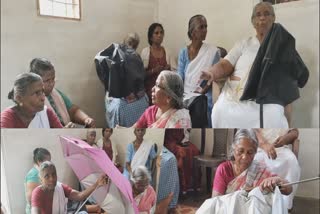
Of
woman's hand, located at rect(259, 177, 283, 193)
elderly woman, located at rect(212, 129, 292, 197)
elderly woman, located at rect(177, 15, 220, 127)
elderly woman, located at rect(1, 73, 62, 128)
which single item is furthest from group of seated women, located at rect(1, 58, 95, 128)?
woman's hand, located at rect(259, 177, 283, 193)

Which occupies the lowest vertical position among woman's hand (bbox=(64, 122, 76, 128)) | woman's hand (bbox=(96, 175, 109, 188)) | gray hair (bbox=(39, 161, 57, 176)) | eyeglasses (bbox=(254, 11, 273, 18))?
woman's hand (bbox=(96, 175, 109, 188))

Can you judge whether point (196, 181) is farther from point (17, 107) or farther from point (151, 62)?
point (17, 107)

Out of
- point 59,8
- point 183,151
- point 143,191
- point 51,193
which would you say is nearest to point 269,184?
point 183,151

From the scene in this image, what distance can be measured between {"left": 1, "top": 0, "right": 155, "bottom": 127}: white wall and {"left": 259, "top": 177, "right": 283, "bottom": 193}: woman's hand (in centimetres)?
47

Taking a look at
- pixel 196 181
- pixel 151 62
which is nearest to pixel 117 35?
pixel 151 62

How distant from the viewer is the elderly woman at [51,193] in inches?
44.6

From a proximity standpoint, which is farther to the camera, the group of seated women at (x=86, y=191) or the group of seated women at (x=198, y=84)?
the group of seated women at (x=86, y=191)

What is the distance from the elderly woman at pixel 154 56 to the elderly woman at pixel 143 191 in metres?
0.26

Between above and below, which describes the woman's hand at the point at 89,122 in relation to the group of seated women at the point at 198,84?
below

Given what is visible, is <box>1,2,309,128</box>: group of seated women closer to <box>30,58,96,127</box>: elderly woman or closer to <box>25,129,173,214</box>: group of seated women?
<box>30,58,96,127</box>: elderly woman

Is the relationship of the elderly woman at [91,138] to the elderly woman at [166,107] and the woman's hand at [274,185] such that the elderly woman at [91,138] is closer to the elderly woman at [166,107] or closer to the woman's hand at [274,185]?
the elderly woman at [166,107]

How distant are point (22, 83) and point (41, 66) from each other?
0.06 meters

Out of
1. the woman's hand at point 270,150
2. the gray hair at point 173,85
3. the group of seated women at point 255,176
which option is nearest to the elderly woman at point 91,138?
the gray hair at point 173,85

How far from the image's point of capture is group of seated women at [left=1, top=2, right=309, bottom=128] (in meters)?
0.98
